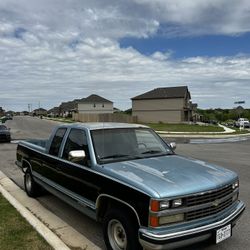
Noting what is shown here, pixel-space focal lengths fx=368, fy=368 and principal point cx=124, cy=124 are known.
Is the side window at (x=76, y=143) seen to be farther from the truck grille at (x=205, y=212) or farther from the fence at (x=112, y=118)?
the fence at (x=112, y=118)

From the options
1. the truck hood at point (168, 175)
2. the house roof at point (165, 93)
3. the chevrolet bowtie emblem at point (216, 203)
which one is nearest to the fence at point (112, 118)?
the house roof at point (165, 93)

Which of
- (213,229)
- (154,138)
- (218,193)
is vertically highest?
(154,138)

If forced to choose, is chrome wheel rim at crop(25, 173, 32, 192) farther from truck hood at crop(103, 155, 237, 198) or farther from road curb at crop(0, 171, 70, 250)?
truck hood at crop(103, 155, 237, 198)

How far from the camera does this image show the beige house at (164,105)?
69812 mm

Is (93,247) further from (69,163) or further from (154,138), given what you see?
(154,138)

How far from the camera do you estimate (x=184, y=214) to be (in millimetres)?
4184

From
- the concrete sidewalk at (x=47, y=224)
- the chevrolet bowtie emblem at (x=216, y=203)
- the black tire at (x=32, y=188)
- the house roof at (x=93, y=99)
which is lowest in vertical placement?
the concrete sidewalk at (x=47, y=224)

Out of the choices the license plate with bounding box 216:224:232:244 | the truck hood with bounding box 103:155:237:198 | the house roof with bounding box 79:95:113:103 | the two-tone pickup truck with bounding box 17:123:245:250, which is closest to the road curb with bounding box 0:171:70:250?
the two-tone pickup truck with bounding box 17:123:245:250

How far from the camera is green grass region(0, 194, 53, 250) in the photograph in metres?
5.11

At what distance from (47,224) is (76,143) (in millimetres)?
1474

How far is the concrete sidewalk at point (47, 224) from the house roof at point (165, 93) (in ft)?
206

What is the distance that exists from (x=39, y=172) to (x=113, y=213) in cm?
341

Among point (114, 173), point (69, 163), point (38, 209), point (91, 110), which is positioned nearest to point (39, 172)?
point (38, 209)

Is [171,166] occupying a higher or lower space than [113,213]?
higher
